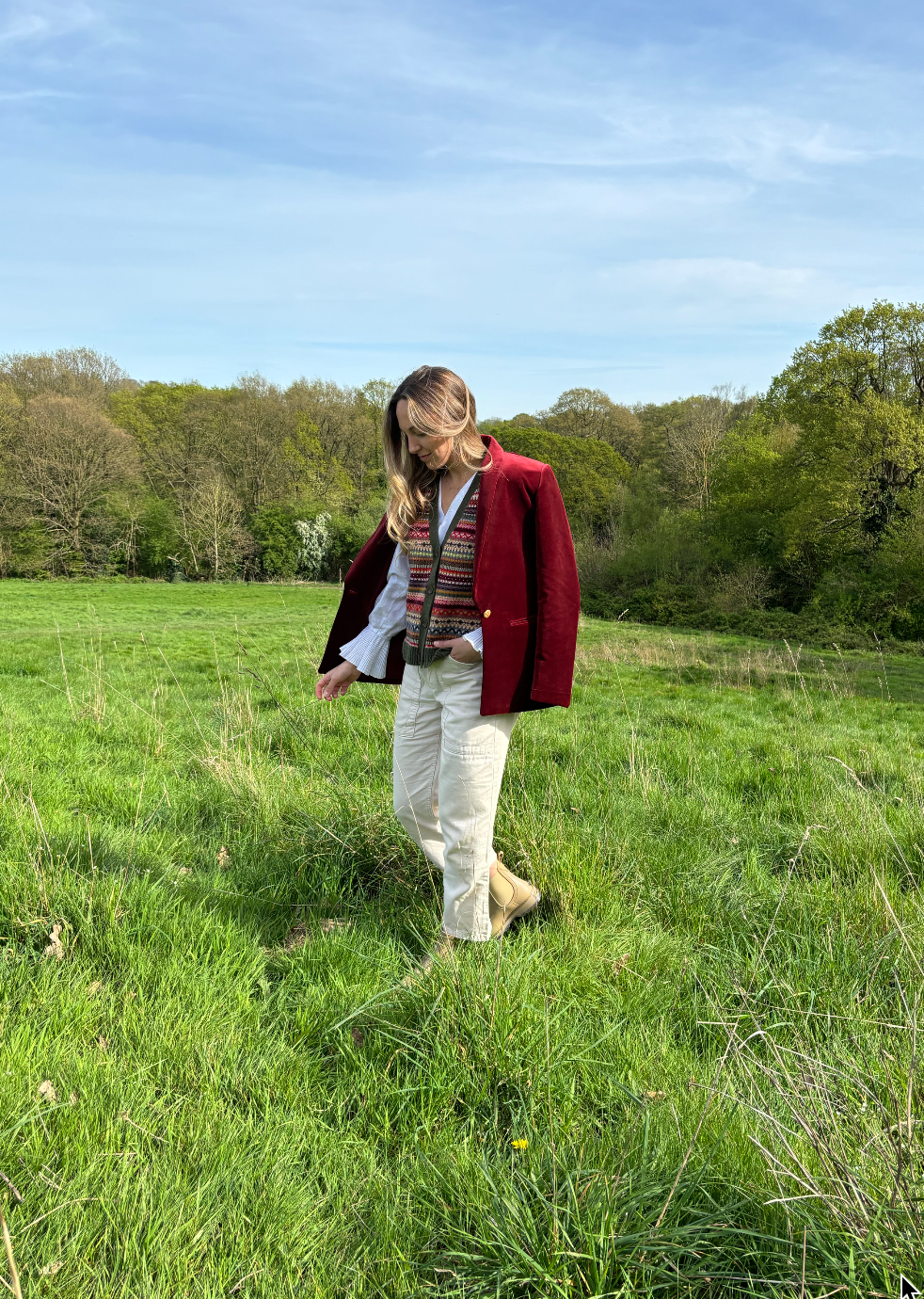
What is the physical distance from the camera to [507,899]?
3.42 metres

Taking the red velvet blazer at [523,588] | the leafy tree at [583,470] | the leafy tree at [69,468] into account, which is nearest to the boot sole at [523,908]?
the red velvet blazer at [523,588]

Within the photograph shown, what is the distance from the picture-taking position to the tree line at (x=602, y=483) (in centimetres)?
3362

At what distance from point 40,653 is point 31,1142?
14387 millimetres

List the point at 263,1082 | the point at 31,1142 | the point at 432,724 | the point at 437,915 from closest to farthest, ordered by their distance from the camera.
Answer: the point at 31,1142
the point at 263,1082
the point at 432,724
the point at 437,915

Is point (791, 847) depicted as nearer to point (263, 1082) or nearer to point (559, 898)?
point (559, 898)

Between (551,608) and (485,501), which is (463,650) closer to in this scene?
(551,608)

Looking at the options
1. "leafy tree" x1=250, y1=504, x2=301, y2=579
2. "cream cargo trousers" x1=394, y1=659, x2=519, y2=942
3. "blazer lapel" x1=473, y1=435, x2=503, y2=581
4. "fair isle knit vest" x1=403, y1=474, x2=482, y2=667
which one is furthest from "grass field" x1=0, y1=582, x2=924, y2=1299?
"leafy tree" x1=250, y1=504, x2=301, y2=579

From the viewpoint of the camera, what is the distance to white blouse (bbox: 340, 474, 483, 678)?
11.5 feet

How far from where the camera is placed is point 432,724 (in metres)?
3.32

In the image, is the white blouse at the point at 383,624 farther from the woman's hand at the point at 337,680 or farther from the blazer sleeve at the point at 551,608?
the blazer sleeve at the point at 551,608

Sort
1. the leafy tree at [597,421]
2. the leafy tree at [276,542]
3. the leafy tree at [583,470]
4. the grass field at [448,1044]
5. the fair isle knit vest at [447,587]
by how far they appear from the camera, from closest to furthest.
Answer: the grass field at [448,1044], the fair isle knit vest at [447,587], the leafy tree at [276,542], the leafy tree at [583,470], the leafy tree at [597,421]

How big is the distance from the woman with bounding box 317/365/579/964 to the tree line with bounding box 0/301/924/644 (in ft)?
81.0

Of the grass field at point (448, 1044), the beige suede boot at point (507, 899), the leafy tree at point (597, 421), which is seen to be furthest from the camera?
the leafy tree at point (597, 421)

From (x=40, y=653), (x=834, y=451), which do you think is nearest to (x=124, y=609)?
(x=40, y=653)
